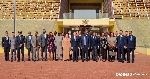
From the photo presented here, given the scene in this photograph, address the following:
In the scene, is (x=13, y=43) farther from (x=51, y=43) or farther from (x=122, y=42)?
(x=122, y=42)

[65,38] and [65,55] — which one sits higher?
[65,38]

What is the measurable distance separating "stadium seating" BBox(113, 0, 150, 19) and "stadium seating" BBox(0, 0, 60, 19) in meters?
9.51

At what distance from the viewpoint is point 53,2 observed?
123 ft

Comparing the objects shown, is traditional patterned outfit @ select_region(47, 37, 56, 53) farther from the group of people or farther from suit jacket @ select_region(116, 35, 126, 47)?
suit jacket @ select_region(116, 35, 126, 47)

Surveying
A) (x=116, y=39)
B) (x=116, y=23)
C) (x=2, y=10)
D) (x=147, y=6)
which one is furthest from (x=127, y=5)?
(x=116, y=39)

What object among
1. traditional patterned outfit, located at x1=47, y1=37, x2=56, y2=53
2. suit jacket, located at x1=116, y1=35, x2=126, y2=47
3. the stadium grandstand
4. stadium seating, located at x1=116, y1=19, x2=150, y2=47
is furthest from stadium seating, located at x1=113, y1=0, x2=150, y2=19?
traditional patterned outfit, located at x1=47, y1=37, x2=56, y2=53

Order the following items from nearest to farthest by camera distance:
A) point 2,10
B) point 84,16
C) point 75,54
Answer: point 75,54 → point 84,16 → point 2,10

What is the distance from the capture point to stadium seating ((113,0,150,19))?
32.8 meters

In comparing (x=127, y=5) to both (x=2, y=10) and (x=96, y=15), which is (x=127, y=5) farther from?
(x=2, y=10)

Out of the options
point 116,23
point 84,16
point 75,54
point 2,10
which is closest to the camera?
point 75,54

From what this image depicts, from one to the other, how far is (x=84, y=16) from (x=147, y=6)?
13.5 meters

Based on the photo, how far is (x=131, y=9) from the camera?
113 ft

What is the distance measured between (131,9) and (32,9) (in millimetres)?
15881

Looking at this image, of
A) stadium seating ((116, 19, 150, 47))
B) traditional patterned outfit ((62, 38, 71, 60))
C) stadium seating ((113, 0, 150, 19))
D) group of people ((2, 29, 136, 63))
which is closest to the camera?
group of people ((2, 29, 136, 63))
